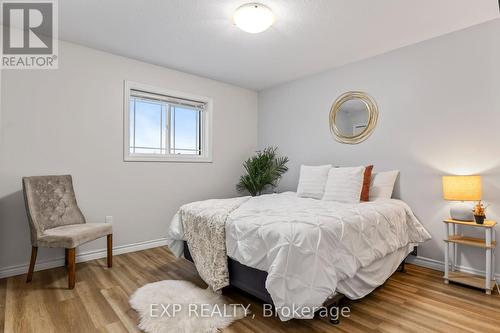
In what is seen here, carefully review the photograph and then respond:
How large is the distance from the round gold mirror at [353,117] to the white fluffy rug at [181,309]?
262cm

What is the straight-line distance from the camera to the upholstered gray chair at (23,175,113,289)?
7.63 feet

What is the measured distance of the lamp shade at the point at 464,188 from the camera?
236 cm

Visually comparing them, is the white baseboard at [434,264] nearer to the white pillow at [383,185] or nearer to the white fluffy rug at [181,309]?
the white pillow at [383,185]

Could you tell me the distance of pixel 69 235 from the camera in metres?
2.32

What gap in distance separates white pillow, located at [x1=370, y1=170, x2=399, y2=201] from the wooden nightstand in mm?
622

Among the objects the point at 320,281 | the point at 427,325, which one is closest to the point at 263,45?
the point at 320,281

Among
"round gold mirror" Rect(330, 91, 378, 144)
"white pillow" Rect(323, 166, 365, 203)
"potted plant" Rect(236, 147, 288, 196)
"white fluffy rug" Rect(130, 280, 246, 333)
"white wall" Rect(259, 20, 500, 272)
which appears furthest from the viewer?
"potted plant" Rect(236, 147, 288, 196)

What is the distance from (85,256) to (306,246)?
2.72m

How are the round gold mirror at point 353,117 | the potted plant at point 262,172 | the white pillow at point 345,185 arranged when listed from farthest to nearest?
the potted plant at point 262,172, the round gold mirror at point 353,117, the white pillow at point 345,185

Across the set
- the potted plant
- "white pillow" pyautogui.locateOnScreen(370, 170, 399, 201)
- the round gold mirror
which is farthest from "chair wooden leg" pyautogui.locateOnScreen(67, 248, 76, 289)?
the round gold mirror

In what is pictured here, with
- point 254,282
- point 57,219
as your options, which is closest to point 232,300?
point 254,282

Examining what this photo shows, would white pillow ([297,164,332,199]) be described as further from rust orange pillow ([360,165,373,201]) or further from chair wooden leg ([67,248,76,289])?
chair wooden leg ([67,248,76,289])

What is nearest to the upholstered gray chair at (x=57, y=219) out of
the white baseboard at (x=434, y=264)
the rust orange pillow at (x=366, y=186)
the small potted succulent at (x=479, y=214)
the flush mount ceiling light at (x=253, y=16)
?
the flush mount ceiling light at (x=253, y=16)

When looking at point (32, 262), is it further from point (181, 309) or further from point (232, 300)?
point (232, 300)
